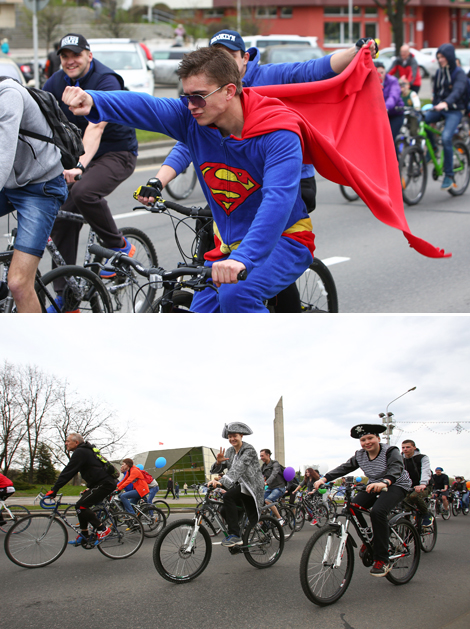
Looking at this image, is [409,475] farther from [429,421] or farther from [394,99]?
[394,99]

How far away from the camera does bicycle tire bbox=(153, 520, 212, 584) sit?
1.93m

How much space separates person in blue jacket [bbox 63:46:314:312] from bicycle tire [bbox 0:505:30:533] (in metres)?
1.03

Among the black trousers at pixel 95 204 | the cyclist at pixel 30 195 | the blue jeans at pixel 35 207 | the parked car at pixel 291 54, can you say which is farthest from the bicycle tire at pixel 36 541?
the parked car at pixel 291 54

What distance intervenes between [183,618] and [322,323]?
36.1 inches

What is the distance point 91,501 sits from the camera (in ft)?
7.40

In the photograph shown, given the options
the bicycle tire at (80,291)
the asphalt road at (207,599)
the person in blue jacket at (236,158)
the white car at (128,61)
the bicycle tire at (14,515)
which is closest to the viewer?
the asphalt road at (207,599)

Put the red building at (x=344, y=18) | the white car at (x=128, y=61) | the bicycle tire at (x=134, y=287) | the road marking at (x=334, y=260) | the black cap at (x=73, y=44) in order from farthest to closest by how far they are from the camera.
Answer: the red building at (x=344, y=18) → the white car at (x=128, y=61) → the road marking at (x=334, y=260) → the black cap at (x=73, y=44) → the bicycle tire at (x=134, y=287)

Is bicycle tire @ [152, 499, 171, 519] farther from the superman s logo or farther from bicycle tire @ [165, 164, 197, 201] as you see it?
bicycle tire @ [165, 164, 197, 201]

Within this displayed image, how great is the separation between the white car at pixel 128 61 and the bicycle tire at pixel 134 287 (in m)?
13.9

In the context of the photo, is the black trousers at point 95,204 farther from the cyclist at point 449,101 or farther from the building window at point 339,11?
the building window at point 339,11

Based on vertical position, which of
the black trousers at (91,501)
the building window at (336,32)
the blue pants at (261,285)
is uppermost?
the building window at (336,32)

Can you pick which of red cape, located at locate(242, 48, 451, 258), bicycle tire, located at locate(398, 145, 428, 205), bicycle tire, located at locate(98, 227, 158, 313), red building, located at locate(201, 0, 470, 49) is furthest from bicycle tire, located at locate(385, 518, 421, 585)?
red building, located at locate(201, 0, 470, 49)

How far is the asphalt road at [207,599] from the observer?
1.86 metres

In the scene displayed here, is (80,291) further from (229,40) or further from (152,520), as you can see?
(152,520)
